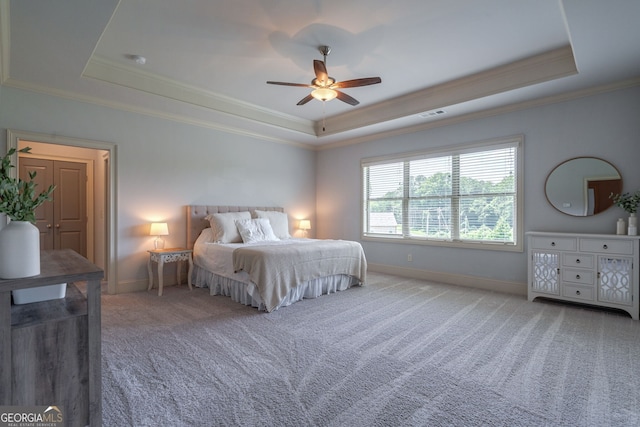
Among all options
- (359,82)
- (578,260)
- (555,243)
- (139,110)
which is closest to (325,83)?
(359,82)

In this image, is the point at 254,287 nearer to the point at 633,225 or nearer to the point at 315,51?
the point at 315,51

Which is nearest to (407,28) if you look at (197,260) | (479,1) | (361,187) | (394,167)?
(479,1)

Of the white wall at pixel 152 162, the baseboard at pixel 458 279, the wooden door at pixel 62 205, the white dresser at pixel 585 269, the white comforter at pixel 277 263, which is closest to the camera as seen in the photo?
the white dresser at pixel 585 269

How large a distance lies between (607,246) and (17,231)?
5.11 m

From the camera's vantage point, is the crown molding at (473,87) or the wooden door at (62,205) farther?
the wooden door at (62,205)

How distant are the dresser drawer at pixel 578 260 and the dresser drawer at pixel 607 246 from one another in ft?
0.27

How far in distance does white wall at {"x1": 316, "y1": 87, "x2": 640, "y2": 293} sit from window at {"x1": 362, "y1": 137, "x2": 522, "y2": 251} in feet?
0.48

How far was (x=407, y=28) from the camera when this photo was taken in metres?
3.05

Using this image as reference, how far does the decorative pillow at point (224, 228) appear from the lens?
4.79 metres

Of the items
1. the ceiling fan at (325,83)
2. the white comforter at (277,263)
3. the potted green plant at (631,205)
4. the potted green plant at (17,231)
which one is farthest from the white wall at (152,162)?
the potted green plant at (631,205)

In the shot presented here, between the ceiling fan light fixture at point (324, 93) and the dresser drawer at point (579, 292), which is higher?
the ceiling fan light fixture at point (324, 93)

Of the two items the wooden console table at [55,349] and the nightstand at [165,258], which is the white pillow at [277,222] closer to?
the nightstand at [165,258]

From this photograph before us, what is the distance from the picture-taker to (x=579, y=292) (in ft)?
12.2

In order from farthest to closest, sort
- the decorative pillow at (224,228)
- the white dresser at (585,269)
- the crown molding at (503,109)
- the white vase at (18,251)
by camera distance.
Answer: the decorative pillow at (224,228)
the crown molding at (503,109)
the white dresser at (585,269)
the white vase at (18,251)
